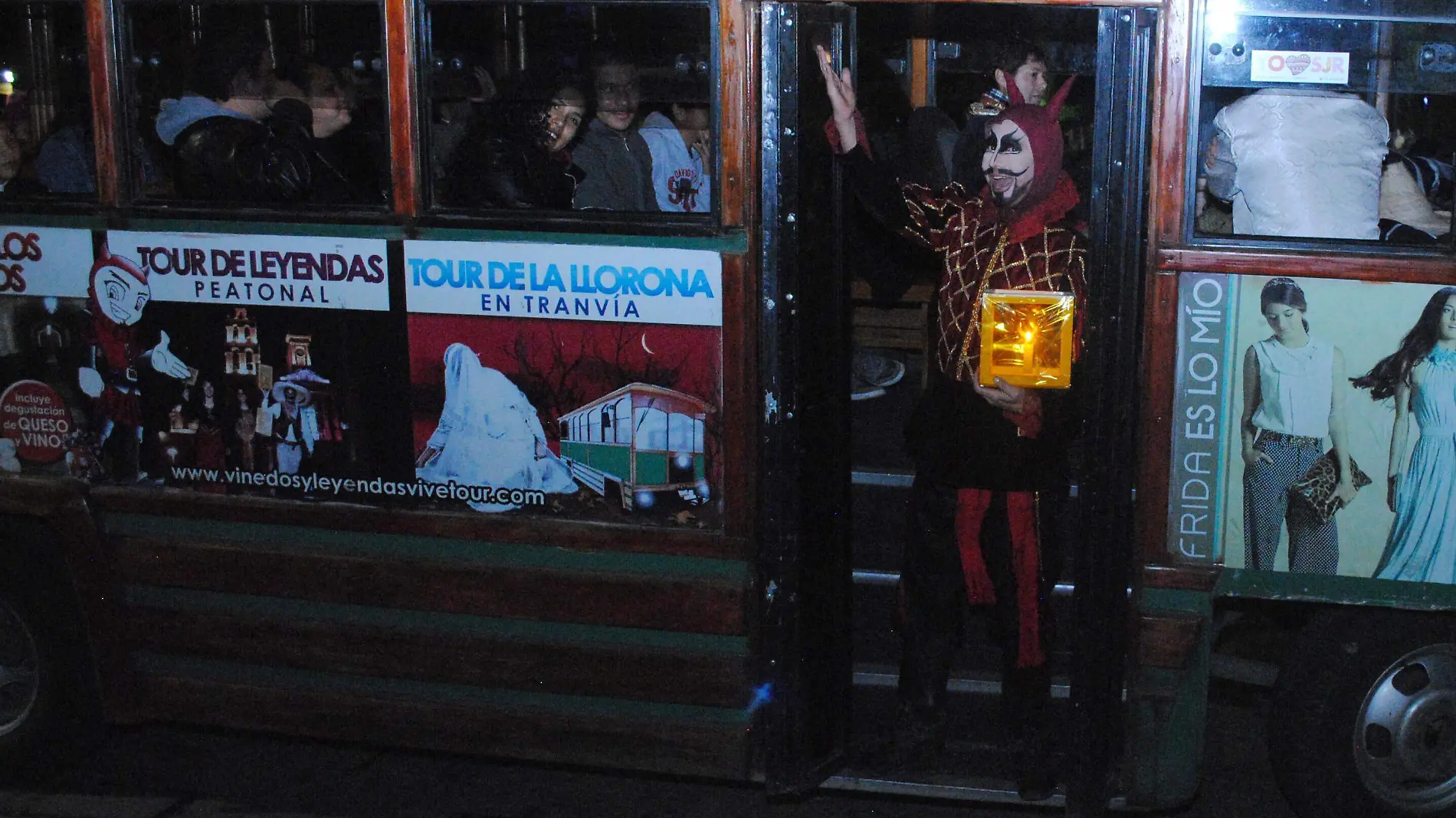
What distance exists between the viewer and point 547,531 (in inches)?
157

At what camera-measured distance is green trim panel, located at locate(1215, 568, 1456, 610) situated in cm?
358

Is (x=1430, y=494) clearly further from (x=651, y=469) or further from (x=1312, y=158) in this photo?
(x=651, y=469)

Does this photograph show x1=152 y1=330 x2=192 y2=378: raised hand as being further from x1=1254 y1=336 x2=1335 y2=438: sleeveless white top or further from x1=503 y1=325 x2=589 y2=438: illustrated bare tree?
x1=1254 y1=336 x2=1335 y2=438: sleeveless white top

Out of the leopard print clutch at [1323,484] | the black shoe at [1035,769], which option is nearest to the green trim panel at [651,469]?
the black shoe at [1035,769]

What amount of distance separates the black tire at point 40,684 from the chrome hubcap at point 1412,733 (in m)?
3.64

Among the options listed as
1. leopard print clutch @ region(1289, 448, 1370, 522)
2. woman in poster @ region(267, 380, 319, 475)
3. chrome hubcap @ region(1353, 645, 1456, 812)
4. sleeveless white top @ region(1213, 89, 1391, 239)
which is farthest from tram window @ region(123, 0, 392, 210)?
chrome hubcap @ region(1353, 645, 1456, 812)

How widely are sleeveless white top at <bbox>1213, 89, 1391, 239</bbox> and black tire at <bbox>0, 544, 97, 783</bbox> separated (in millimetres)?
3545

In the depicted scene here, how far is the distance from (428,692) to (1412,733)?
2626 millimetres

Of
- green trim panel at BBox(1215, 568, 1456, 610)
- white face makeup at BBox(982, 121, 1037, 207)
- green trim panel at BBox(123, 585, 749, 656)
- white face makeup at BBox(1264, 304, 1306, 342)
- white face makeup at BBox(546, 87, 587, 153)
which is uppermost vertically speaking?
white face makeup at BBox(546, 87, 587, 153)

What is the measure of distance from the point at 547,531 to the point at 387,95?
1224mm

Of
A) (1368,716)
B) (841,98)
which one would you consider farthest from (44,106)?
(1368,716)

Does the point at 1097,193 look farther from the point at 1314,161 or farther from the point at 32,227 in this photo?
the point at 32,227

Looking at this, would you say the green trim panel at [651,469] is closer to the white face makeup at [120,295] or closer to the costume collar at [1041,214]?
the costume collar at [1041,214]

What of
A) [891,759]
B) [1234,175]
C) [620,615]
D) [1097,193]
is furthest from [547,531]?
[1234,175]
